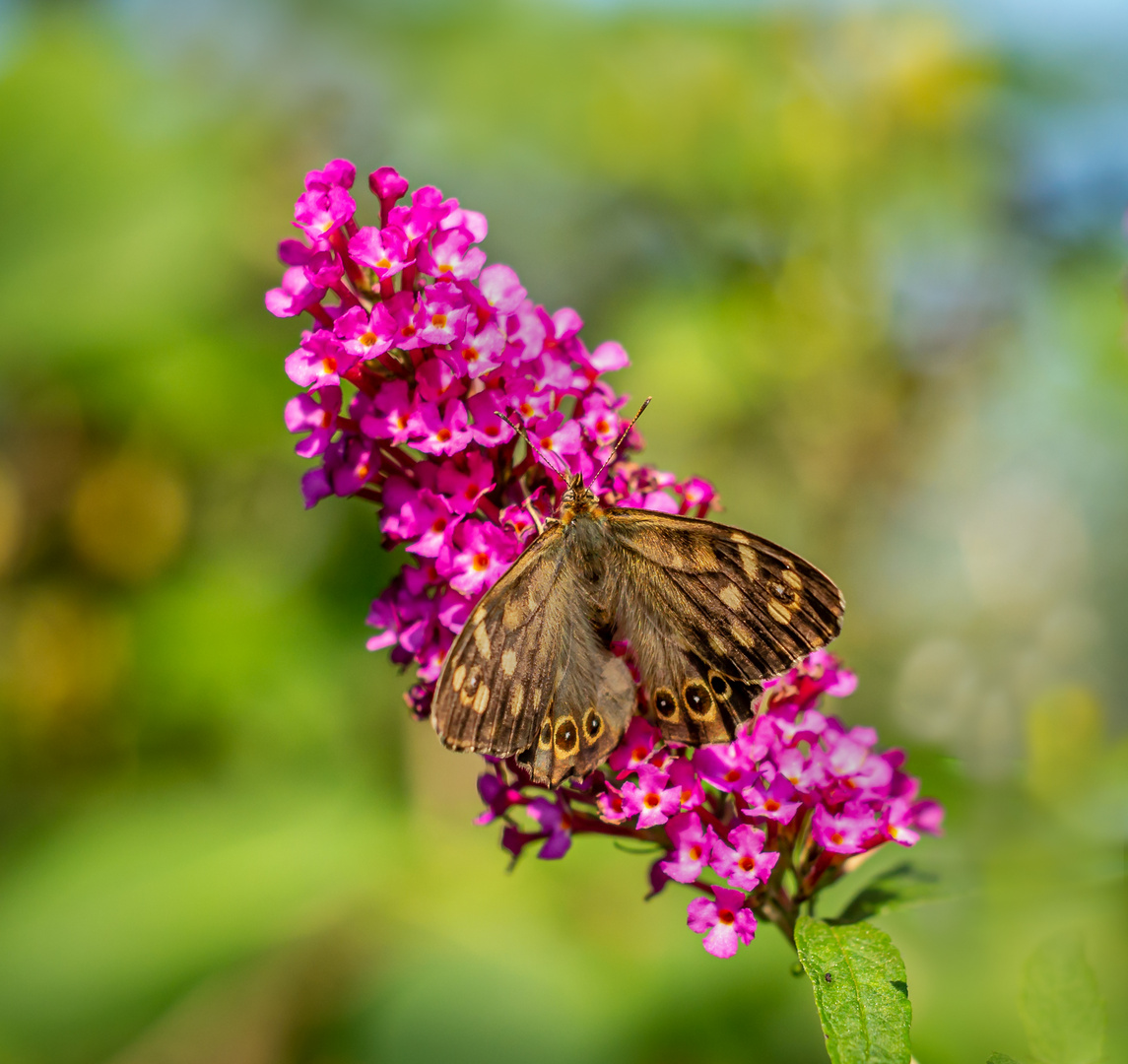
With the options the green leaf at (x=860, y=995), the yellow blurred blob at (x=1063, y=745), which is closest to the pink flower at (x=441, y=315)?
the green leaf at (x=860, y=995)

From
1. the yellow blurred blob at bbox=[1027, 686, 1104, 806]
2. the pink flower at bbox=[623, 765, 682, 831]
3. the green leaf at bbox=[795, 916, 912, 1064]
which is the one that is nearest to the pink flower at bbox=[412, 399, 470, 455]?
the pink flower at bbox=[623, 765, 682, 831]

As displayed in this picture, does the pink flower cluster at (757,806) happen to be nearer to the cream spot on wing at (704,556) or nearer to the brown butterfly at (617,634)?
the brown butterfly at (617,634)

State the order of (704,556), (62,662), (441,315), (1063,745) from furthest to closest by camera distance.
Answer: (62,662) < (1063,745) < (704,556) < (441,315)

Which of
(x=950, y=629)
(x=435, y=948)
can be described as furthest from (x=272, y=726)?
(x=950, y=629)

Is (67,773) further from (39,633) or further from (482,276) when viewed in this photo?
(482,276)

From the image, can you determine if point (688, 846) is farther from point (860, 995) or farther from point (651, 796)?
point (860, 995)

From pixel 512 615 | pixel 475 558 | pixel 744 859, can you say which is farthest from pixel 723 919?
pixel 475 558

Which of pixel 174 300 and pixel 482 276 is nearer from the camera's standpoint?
pixel 482 276
